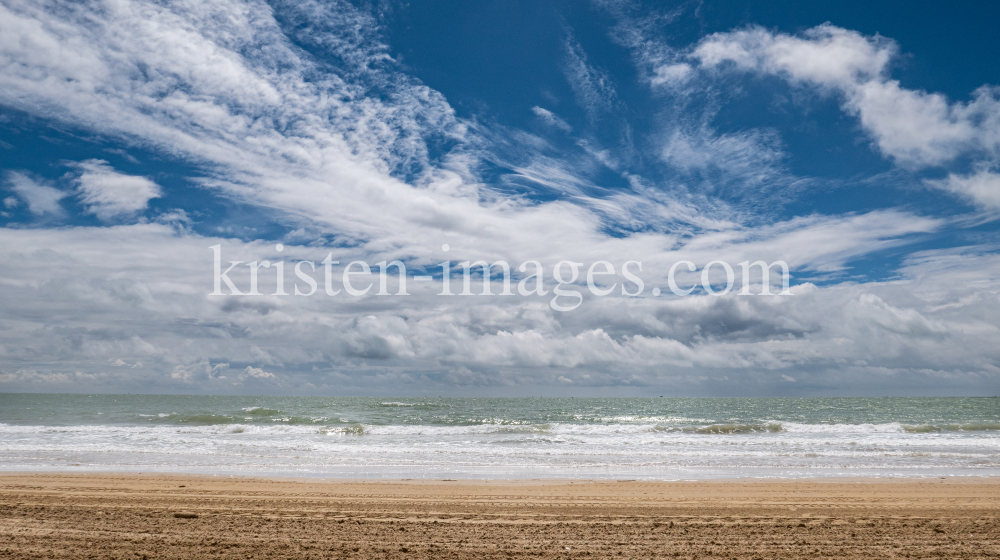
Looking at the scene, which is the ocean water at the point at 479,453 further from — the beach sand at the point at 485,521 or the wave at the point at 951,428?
the beach sand at the point at 485,521

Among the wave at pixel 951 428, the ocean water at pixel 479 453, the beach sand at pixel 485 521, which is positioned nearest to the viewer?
the beach sand at pixel 485 521

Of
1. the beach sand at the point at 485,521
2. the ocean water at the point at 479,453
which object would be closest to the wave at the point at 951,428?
the ocean water at the point at 479,453

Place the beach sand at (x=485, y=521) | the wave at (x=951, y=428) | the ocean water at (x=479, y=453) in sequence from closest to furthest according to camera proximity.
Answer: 1. the beach sand at (x=485, y=521)
2. the ocean water at (x=479, y=453)
3. the wave at (x=951, y=428)

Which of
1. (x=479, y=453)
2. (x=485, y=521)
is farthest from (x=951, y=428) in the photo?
(x=485, y=521)

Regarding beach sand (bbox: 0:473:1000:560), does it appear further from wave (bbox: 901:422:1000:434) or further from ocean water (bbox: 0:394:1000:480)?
wave (bbox: 901:422:1000:434)

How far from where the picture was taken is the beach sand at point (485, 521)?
7.28 meters

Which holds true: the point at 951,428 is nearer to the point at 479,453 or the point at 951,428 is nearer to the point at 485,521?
the point at 479,453

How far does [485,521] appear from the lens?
29.3ft

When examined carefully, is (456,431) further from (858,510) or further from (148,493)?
(858,510)

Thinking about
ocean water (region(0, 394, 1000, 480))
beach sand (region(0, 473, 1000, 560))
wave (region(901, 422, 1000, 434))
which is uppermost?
beach sand (region(0, 473, 1000, 560))

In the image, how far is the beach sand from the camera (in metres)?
7.28

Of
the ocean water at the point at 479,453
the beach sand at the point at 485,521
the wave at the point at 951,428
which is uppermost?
the beach sand at the point at 485,521

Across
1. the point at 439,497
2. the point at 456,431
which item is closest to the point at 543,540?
the point at 439,497

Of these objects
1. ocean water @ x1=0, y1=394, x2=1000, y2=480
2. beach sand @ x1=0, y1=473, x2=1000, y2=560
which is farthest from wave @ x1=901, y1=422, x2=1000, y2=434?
beach sand @ x1=0, y1=473, x2=1000, y2=560
